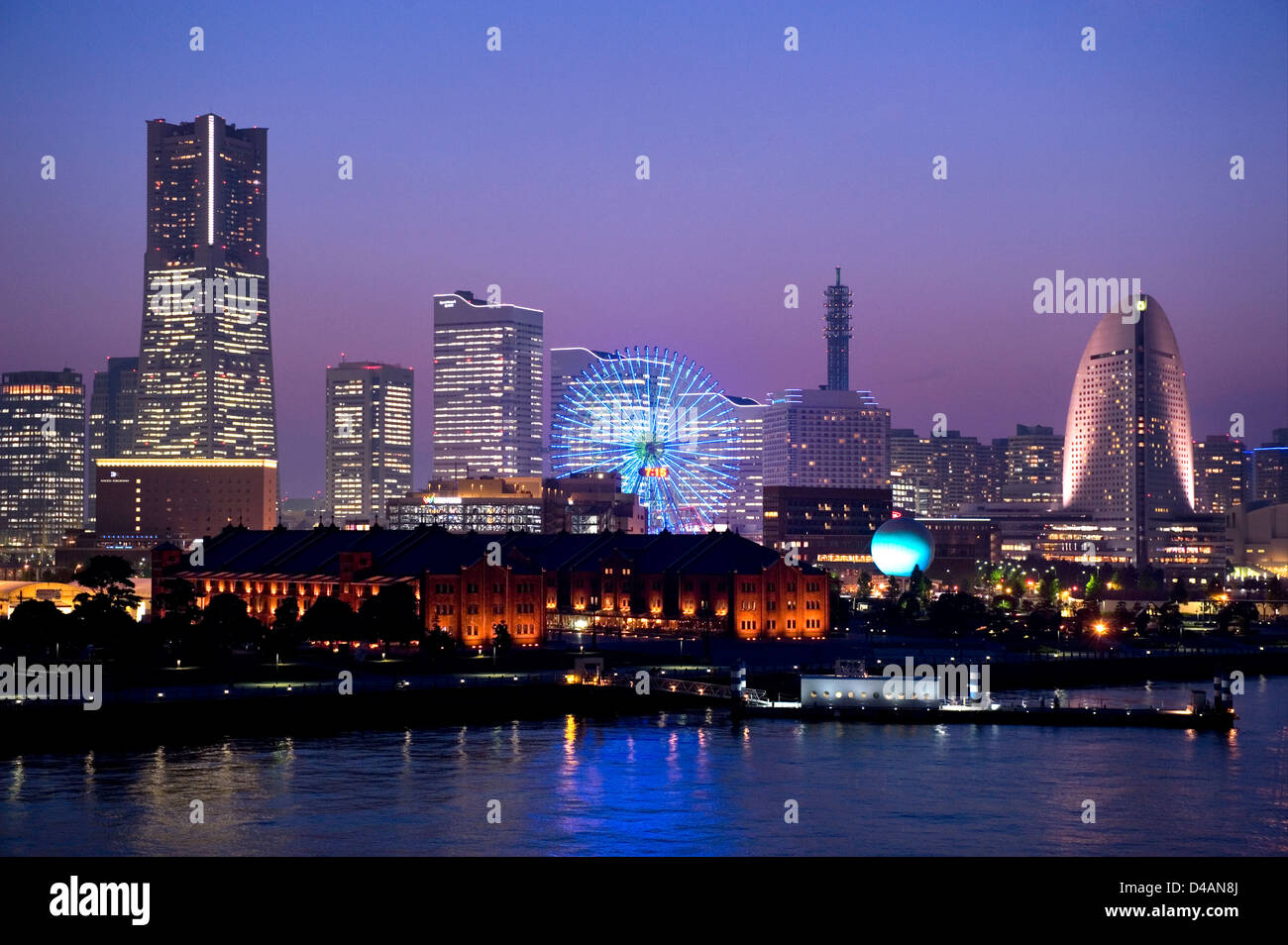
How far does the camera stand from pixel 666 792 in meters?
71.2

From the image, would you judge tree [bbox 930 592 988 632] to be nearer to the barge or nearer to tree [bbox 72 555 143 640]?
the barge

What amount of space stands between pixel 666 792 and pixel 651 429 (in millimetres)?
107409

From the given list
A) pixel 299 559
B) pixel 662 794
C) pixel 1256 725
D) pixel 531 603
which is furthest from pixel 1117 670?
pixel 662 794

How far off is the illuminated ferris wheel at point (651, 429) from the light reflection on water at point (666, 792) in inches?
3233

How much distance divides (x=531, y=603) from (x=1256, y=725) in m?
55.7

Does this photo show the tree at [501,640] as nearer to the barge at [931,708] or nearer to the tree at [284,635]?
the tree at [284,635]

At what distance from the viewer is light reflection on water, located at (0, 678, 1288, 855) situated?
200ft

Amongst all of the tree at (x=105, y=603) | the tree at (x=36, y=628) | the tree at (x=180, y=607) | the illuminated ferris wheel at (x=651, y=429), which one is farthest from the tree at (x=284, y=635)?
the illuminated ferris wheel at (x=651, y=429)

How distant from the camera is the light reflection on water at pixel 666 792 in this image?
6091 centimetres

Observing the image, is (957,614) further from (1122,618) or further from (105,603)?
(105,603)

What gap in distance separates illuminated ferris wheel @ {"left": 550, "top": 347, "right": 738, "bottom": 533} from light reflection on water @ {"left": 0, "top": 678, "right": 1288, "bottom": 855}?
8211 centimetres
